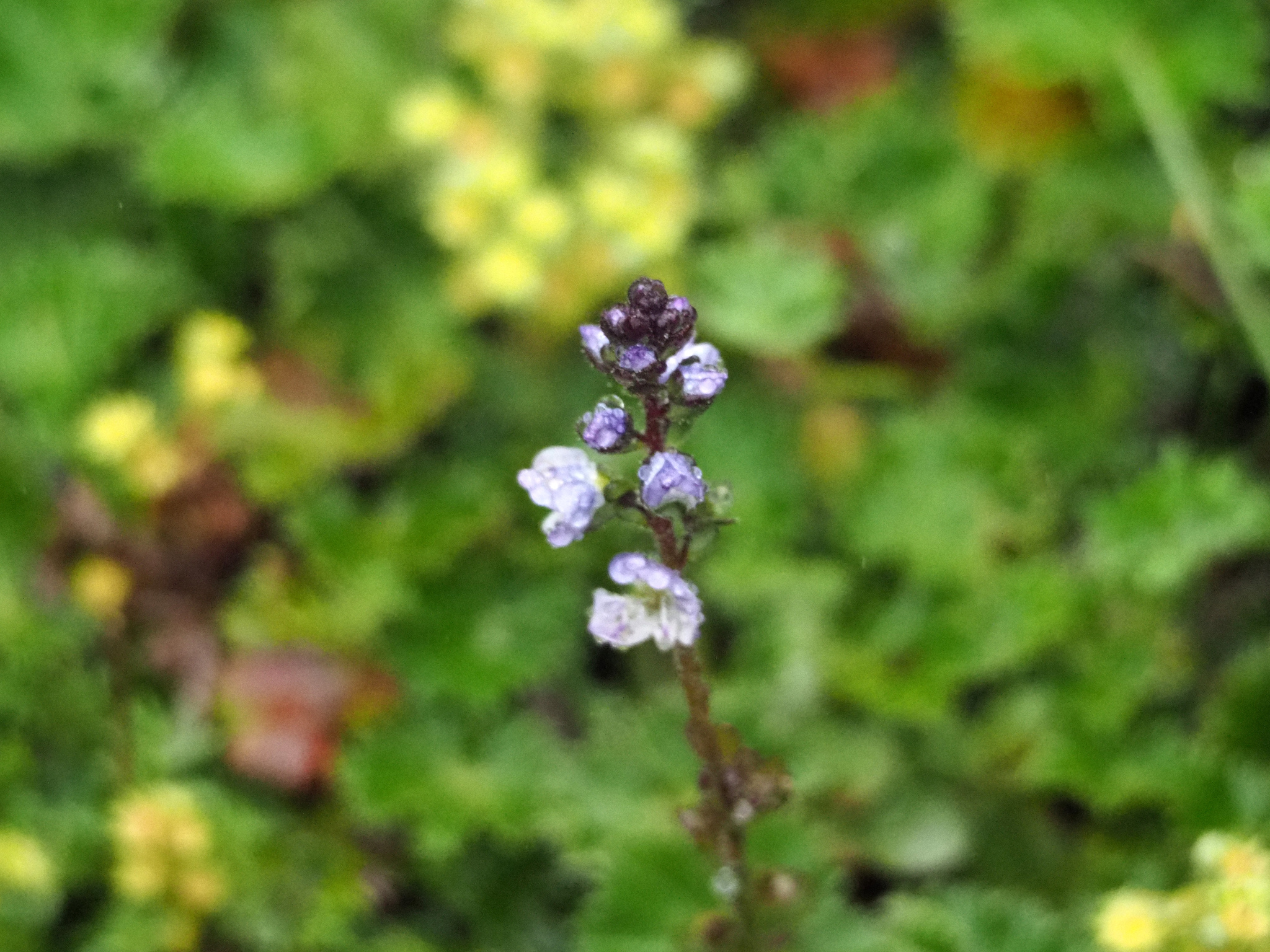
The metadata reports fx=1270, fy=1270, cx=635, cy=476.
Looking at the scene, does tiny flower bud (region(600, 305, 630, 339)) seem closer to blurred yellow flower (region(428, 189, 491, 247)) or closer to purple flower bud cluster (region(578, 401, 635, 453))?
purple flower bud cluster (region(578, 401, 635, 453))

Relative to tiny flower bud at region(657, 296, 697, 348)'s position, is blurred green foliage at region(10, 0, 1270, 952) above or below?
above

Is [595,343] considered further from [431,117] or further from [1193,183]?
[1193,183]

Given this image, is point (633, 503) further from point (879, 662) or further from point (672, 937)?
point (879, 662)

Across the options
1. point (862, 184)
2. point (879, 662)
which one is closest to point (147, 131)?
point (862, 184)

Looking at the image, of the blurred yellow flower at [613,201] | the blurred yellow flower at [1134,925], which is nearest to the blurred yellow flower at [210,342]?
the blurred yellow flower at [613,201]

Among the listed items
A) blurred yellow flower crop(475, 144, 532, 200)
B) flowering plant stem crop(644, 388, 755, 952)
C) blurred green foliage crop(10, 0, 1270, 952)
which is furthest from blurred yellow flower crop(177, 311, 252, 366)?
flowering plant stem crop(644, 388, 755, 952)

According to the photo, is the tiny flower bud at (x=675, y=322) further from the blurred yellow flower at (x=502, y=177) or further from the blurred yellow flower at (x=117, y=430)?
the blurred yellow flower at (x=117, y=430)

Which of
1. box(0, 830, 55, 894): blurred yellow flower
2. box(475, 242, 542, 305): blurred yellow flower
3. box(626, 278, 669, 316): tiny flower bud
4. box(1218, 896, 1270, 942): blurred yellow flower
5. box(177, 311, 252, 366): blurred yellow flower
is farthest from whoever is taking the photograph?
box(177, 311, 252, 366): blurred yellow flower

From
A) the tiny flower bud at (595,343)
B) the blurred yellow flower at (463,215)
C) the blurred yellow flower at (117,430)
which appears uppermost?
the blurred yellow flower at (463,215)
